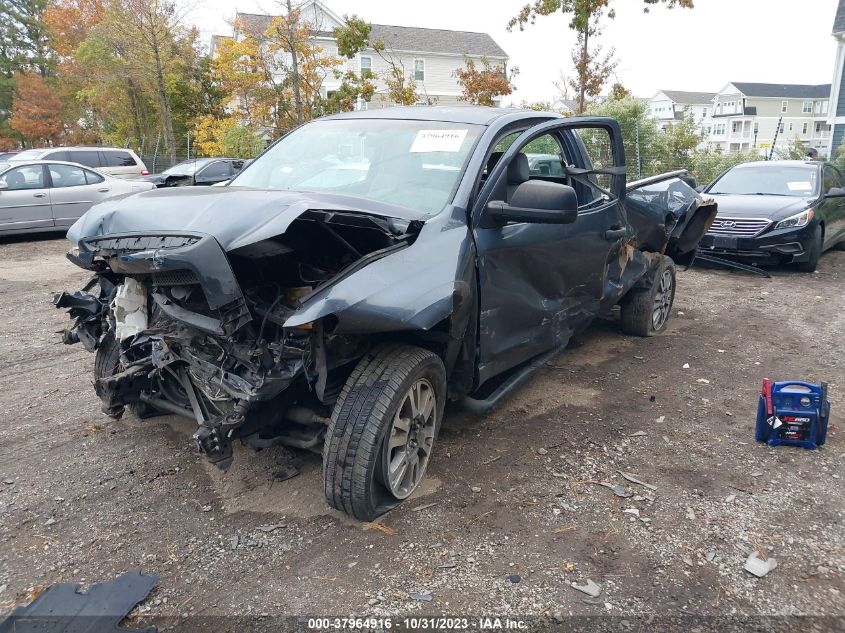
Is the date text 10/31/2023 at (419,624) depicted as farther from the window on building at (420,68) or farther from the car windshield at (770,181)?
the window on building at (420,68)

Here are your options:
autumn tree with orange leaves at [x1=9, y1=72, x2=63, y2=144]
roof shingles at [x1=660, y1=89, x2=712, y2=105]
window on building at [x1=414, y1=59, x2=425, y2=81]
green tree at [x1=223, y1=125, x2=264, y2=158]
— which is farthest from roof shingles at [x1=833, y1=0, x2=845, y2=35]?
roof shingles at [x1=660, y1=89, x2=712, y2=105]

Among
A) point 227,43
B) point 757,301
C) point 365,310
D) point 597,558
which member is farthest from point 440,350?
point 227,43

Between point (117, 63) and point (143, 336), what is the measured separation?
31.5m

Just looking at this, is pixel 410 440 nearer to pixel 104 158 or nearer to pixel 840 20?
pixel 104 158

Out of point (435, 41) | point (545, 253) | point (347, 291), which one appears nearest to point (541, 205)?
point (545, 253)

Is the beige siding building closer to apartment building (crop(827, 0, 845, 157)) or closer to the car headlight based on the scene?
apartment building (crop(827, 0, 845, 157))

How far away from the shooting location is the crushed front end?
2631mm

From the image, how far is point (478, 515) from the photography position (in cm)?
310

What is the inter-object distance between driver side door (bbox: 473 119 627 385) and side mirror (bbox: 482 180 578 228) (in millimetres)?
143

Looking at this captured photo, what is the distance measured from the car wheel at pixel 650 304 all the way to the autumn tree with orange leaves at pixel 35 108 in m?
43.7

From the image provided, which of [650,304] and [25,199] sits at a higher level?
[25,199]

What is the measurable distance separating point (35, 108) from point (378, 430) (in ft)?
148

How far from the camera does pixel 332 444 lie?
2816 mm

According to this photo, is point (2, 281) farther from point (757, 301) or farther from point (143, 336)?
point (757, 301)
